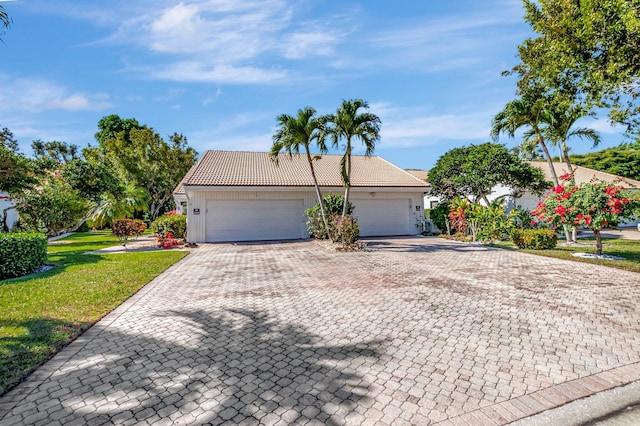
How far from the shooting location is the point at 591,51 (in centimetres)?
855

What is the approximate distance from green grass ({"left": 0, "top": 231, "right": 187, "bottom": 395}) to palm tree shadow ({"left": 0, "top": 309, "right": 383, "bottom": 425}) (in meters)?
0.39

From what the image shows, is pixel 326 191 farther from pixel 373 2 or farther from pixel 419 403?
pixel 419 403

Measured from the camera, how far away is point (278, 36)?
9.34 metres

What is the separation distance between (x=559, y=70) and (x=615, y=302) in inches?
262

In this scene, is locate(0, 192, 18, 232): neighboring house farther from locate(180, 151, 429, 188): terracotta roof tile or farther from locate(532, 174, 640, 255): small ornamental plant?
locate(532, 174, 640, 255): small ornamental plant

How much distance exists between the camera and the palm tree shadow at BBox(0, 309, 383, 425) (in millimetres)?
3008

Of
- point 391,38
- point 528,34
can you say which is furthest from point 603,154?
point 391,38

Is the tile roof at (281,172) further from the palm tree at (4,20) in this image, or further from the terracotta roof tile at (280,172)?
the palm tree at (4,20)

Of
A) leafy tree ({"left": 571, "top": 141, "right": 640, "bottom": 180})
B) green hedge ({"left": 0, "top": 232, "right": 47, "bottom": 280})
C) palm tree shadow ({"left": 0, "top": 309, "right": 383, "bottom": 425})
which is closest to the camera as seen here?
palm tree shadow ({"left": 0, "top": 309, "right": 383, "bottom": 425})

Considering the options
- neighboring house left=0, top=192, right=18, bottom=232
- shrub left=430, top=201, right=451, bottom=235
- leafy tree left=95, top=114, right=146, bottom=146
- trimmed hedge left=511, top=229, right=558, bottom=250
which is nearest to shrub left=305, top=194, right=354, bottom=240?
shrub left=430, top=201, right=451, bottom=235

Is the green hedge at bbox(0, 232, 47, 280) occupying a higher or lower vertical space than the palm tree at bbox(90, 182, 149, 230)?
lower

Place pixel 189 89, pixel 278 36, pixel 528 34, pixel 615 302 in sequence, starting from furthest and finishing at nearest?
pixel 189 89
pixel 528 34
pixel 278 36
pixel 615 302

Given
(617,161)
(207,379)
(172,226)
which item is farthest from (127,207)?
(617,161)

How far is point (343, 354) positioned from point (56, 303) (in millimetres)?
5926
